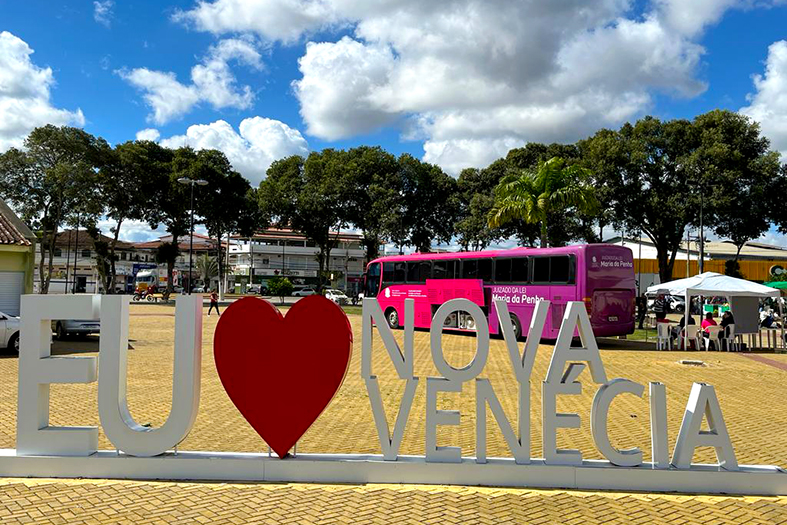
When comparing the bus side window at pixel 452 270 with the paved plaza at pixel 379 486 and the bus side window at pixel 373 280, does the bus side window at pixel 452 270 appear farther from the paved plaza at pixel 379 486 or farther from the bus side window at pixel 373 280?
the paved plaza at pixel 379 486

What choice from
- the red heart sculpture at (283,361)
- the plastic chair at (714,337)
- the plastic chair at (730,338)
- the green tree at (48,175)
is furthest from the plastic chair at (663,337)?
the green tree at (48,175)

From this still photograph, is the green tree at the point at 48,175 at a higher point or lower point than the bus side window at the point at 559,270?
higher

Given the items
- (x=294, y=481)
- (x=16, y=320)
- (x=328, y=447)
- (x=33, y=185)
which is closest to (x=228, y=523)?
(x=294, y=481)

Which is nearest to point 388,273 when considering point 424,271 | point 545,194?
point 424,271

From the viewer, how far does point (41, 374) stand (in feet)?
17.7

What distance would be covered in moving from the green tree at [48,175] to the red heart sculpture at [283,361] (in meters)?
34.8

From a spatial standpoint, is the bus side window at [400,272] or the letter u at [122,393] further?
the bus side window at [400,272]

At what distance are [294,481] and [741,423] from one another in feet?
21.1

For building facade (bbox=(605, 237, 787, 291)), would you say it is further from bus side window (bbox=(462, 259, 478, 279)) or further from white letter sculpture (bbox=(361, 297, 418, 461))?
white letter sculpture (bbox=(361, 297, 418, 461))

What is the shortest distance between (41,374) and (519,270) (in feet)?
50.9

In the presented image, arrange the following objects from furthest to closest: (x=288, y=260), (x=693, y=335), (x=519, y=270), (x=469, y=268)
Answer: (x=288, y=260) < (x=469, y=268) < (x=519, y=270) < (x=693, y=335)

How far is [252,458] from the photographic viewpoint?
5469 mm

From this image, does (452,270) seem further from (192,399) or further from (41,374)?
(41,374)

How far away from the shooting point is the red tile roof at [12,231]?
18859 millimetres
